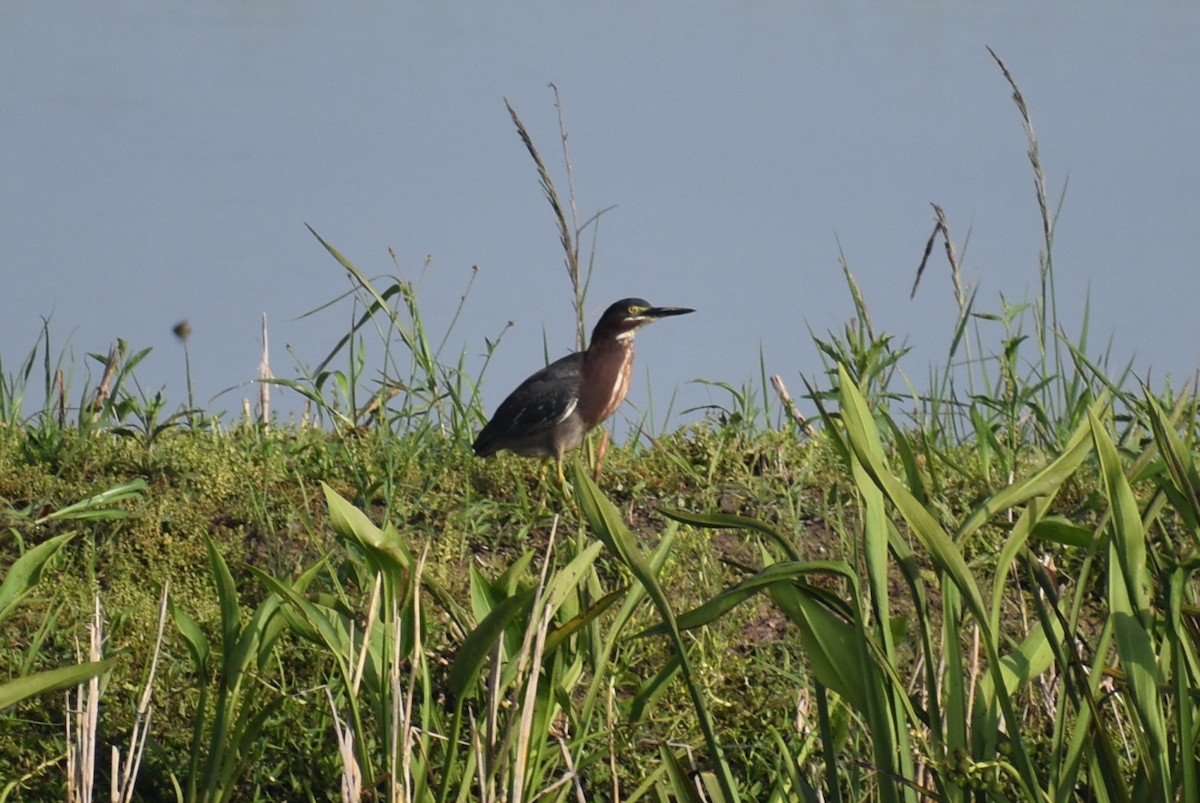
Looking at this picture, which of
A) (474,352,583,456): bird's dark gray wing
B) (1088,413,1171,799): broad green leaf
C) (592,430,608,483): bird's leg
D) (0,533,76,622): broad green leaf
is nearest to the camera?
(1088,413,1171,799): broad green leaf

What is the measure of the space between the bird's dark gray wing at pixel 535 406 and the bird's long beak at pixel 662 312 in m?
0.46

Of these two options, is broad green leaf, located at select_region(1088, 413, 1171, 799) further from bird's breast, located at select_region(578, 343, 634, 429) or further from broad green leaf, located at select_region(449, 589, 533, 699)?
bird's breast, located at select_region(578, 343, 634, 429)

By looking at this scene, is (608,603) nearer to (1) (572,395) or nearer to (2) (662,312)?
(1) (572,395)

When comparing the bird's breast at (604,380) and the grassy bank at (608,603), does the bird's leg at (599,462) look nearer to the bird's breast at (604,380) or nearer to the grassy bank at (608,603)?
the grassy bank at (608,603)

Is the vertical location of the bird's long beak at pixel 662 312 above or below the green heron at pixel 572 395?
above

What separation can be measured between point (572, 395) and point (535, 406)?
0.47 m

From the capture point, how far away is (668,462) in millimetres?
5598

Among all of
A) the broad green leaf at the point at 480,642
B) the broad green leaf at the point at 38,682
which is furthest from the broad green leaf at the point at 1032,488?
the broad green leaf at the point at 38,682

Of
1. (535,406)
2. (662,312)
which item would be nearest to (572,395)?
(535,406)

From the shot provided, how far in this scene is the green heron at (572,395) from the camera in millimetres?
6254

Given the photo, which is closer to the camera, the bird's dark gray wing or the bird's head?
the bird's dark gray wing

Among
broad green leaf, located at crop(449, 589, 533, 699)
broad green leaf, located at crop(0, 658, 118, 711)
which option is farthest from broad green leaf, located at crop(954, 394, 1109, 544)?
broad green leaf, located at crop(0, 658, 118, 711)

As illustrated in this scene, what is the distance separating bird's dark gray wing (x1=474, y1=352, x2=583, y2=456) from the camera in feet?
20.3

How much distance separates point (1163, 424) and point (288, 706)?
7.29 ft
